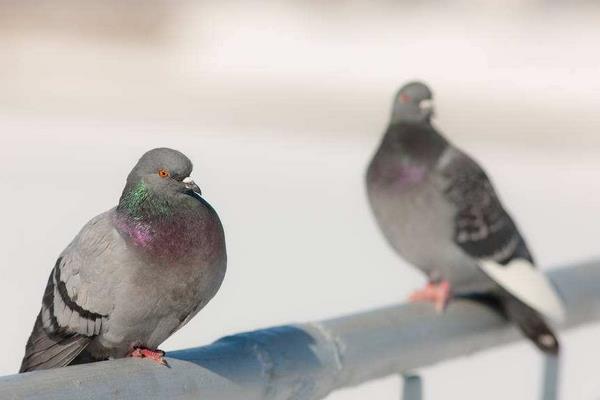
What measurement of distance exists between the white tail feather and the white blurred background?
0.65ft

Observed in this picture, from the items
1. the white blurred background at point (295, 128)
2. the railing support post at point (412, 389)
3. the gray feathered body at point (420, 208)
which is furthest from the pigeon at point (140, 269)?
the gray feathered body at point (420, 208)

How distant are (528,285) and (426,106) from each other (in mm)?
1078

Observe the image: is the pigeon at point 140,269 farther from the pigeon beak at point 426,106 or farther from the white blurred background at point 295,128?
the pigeon beak at point 426,106

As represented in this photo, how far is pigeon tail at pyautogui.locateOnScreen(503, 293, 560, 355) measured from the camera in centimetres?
373

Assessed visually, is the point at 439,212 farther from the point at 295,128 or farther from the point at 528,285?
the point at 295,128

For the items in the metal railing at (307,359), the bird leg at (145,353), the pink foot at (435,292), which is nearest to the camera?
the metal railing at (307,359)

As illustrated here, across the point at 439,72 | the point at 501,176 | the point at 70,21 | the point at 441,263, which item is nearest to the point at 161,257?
the point at 441,263

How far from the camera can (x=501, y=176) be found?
9.57 m

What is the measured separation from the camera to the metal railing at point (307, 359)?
2213 millimetres

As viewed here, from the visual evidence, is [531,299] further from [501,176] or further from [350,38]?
[350,38]

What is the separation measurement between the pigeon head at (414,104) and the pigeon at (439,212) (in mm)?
41

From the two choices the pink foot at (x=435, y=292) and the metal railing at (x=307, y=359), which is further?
the pink foot at (x=435, y=292)

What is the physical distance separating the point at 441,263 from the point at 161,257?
6.32ft

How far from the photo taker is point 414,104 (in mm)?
5051
